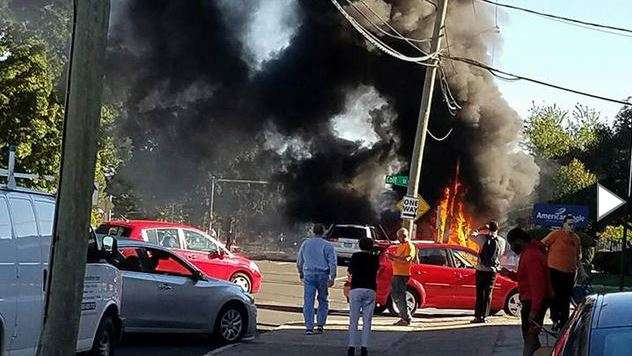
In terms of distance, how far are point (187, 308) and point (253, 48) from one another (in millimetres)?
19089

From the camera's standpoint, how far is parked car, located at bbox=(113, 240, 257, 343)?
13672mm

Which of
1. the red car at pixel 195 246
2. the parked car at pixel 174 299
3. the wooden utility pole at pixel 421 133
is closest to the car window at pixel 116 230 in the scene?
the red car at pixel 195 246

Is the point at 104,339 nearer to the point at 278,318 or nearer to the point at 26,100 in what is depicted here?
the point at 278,318

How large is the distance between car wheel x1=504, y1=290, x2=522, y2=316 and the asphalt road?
39 cm

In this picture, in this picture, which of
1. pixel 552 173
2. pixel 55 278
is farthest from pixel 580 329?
pixel 552 173

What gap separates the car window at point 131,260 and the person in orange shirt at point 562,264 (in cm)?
532

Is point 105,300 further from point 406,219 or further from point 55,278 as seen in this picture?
point 406,219

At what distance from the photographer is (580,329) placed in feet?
17.5

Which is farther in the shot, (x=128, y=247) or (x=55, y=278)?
(x=128, y=247)

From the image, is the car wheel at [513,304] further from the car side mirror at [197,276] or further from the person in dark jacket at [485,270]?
the car side mirror at [197,276]

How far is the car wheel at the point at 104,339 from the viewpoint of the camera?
36.4 ft

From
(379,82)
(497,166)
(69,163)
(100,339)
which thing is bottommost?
(100,339)

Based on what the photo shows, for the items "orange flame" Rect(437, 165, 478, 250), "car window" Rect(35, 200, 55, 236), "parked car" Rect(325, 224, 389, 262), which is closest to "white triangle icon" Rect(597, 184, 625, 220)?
"car window" Rect(35, 200, 55, 236)

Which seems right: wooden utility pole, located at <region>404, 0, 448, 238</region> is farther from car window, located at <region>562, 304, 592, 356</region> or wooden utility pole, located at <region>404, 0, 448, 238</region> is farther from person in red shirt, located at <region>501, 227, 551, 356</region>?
car window, located at <region>562, 304, 592, 356</region>
